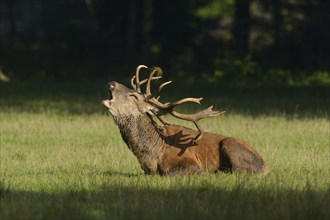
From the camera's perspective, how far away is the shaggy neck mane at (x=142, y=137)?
13.6m

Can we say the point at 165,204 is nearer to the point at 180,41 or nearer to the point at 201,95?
the point at 201,95

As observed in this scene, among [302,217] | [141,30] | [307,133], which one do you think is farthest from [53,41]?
[302,217]

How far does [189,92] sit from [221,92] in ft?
4.01

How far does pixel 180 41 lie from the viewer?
47844mm

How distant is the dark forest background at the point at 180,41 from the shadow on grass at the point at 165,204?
2910 centimetres

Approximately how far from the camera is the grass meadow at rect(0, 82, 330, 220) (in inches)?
414

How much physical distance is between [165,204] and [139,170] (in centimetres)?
404

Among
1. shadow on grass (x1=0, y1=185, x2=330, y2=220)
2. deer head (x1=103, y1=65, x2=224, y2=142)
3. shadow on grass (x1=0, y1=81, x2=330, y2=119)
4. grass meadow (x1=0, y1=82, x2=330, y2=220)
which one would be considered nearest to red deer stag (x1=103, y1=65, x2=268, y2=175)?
deer head (x1=103, y1=65, x2=224, y2=142)

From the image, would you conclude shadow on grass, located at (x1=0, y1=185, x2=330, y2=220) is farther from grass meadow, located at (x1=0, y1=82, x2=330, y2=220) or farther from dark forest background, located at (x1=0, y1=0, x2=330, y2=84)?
dark forest background, located at (x1=0, y1=0, x2=330, y2=84)

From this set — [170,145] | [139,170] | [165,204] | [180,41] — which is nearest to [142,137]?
[170,145]

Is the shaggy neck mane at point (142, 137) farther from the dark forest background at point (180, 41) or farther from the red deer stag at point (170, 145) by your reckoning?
the dark forest background at point (180, 41)

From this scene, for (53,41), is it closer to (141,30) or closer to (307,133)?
(141,30)

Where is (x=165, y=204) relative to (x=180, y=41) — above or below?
below

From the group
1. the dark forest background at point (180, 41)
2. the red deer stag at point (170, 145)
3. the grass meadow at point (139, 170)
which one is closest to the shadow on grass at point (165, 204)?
the grass meadow at point (139, 170)
